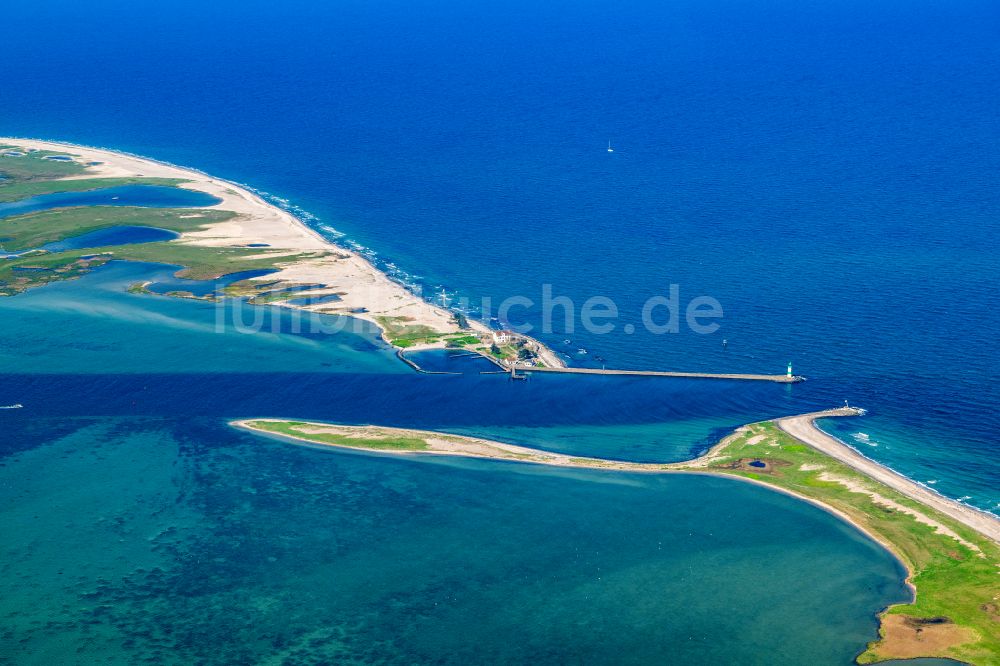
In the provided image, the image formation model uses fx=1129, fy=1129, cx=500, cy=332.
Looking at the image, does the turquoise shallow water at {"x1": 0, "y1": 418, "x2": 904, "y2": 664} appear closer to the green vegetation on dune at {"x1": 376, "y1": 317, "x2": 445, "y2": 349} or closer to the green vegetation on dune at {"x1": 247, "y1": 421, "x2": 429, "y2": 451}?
the green vegetation on dune at {"x1": 247, "y1": 421, "x2": 429, "y2": 451}

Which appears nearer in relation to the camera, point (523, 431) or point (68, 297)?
point (523, 431)

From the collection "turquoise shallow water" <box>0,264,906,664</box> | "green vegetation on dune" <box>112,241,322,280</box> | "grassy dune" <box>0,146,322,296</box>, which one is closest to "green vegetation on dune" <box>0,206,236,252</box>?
"grassy dune" <box>0,146,322,296</box>

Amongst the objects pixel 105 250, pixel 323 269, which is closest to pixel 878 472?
pixel 323 269

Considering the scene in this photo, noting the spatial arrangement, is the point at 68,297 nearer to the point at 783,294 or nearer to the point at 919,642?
the point at 783,294

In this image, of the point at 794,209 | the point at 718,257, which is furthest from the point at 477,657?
the point at 794,209

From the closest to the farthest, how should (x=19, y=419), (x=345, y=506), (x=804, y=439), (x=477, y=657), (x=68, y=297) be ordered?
(x=477, y=657) → (x=345, y=506) → (x=804, y=439) → (x=19, y=419) → (x=68, y=297)

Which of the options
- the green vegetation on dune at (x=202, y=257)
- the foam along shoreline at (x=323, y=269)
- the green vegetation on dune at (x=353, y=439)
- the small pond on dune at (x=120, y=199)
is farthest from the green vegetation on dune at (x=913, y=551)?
the small pond on dune at (x=120, y=199)

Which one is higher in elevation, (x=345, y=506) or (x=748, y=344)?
(x=748, y=344)
